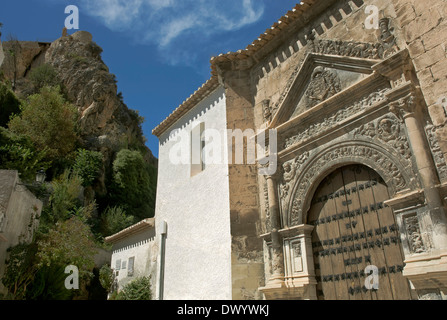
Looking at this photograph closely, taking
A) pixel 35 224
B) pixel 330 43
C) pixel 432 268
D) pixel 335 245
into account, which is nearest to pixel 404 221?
pixel 432 268

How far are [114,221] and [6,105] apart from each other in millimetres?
10800

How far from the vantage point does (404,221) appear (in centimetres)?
399

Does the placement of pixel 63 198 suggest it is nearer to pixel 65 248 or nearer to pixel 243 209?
pixel 65 248

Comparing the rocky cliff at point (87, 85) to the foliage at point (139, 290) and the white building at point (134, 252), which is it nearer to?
the white building at point (134, 252)

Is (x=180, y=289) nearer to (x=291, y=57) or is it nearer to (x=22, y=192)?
(x=291, y=57)

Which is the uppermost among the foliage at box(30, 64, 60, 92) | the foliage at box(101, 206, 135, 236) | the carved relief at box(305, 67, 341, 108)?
the foliage at box(30, 64, 60, 92)

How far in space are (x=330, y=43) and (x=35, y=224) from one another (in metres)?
10.9

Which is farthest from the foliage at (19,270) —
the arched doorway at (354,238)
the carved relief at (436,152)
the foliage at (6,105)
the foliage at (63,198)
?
the foliage at (6,105)

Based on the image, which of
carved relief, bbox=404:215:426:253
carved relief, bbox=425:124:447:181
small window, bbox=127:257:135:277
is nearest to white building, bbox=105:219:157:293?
small window, bbox=127:257:135:277

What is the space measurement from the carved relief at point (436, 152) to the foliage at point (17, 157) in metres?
14.2

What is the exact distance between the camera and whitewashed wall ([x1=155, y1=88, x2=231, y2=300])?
6363 millimetres

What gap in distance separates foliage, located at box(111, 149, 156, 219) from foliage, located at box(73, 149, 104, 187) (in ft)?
5.40

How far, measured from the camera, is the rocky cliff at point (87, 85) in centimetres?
Answer: 2497

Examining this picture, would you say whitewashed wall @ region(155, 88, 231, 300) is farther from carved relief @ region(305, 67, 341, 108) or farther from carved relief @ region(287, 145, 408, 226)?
carved relief @ region(305, 67, 341, 108)
